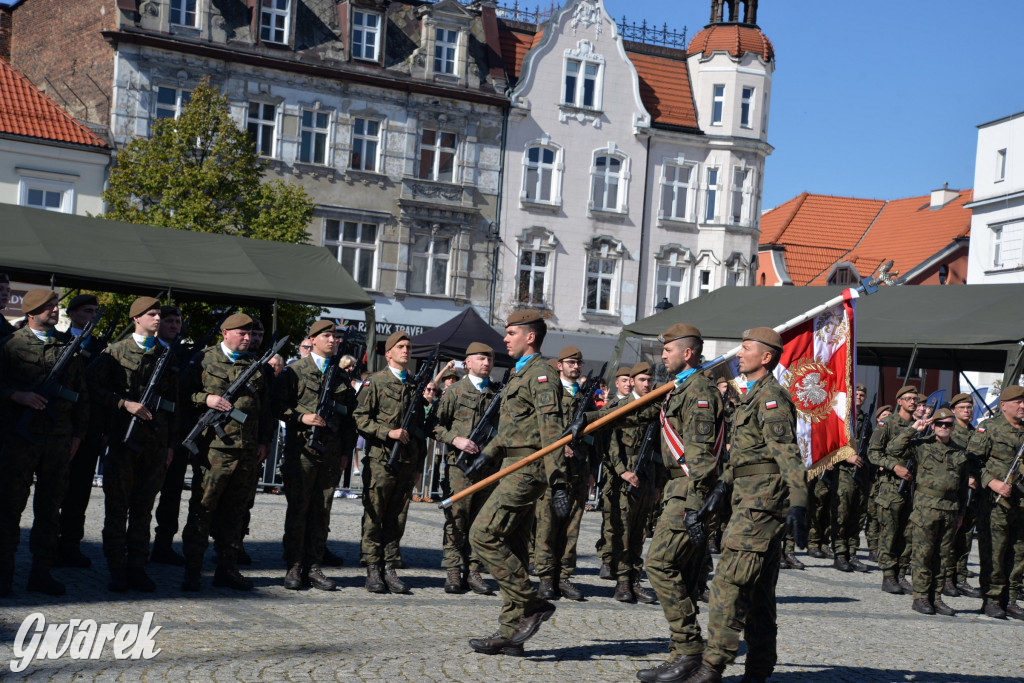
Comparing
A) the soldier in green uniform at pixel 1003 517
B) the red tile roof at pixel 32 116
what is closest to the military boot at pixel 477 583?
the soldier in green uniform at pixel 1003 517

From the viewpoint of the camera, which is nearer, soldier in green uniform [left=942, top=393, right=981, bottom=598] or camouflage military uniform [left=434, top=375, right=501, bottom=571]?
camouflage military uniform [left=434, top=375, right=501, bottom=571]

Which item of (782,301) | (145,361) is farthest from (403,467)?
(782,301)

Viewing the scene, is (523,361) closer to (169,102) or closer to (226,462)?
(226,462)

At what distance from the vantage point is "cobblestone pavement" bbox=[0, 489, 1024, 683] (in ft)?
23.3

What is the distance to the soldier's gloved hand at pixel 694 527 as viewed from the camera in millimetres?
7398

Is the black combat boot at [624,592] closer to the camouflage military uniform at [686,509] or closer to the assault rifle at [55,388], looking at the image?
the camouflage military uniform at [686,509]

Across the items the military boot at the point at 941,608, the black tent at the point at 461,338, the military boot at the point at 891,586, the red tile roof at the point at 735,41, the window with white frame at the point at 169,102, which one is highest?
the red tile roof at the point at 735,41

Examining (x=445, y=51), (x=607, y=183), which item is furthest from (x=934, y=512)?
(x=607, y=183)

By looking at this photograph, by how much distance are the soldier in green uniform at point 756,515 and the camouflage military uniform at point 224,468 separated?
3.89 metres

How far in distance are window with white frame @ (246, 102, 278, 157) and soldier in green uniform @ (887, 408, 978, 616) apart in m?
26.6

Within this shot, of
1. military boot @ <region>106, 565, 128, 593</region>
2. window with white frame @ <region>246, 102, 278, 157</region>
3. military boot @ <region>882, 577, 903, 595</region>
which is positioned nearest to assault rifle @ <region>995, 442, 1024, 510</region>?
military boot @ <region>882, 577, 903, 595</region>

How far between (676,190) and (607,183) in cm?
277

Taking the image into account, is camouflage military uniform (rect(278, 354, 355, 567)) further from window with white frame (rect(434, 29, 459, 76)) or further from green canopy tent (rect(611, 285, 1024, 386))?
window with white frame (rect(434, 29, 459, 76))

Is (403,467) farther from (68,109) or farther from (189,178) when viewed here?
(68,109)
